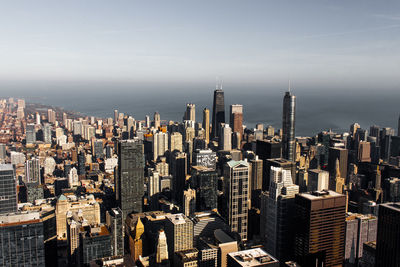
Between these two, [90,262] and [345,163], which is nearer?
[90,262]

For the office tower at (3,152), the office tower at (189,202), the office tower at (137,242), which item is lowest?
the office tower at (137,242)

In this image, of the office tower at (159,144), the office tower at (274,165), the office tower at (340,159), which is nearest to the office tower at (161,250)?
the office tower at (274,165)

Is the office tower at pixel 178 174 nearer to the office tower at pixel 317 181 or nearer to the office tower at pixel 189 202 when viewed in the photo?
the office tower at pixel 189 202

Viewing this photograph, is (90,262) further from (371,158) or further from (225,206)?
(371,158)

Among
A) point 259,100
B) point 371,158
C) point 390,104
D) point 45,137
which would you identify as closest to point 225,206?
point 371,158

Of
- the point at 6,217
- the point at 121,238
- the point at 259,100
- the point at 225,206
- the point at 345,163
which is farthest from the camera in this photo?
the point at 259,100
